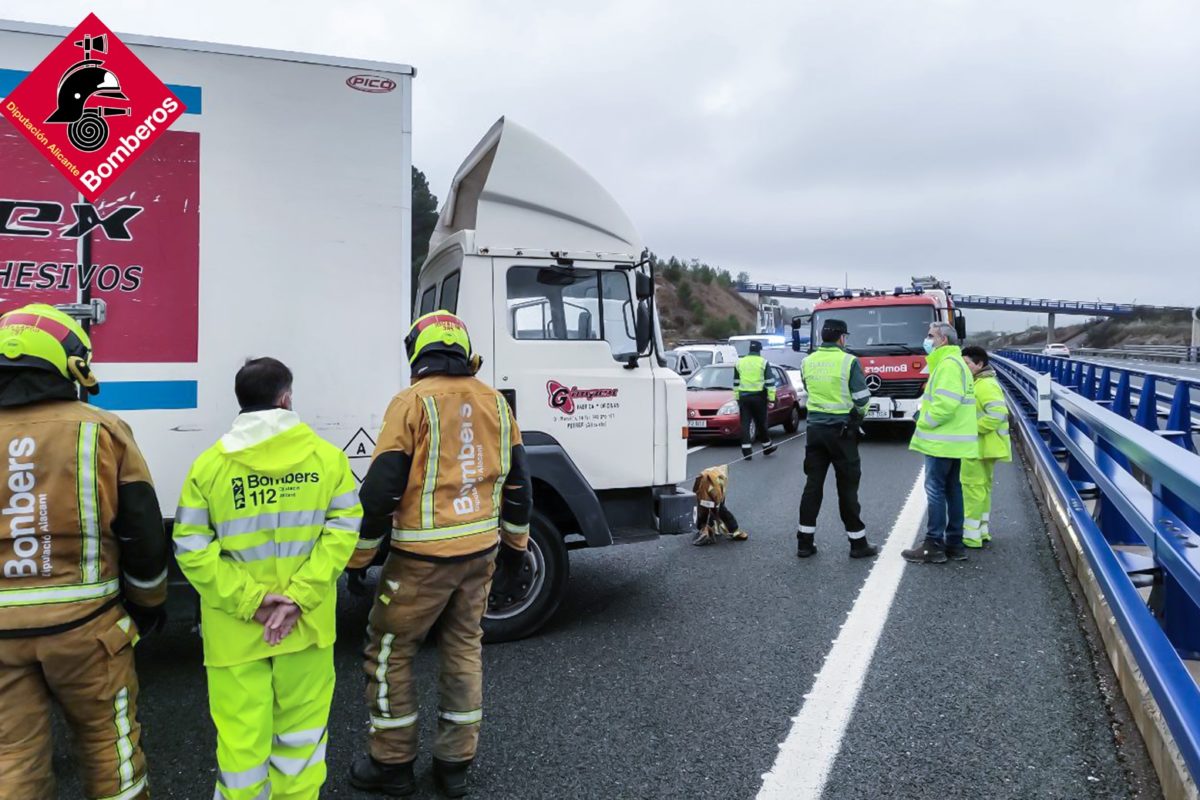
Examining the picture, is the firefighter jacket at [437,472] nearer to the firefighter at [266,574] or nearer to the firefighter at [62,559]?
the firefighter at [266,574]

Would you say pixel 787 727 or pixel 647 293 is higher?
pixel 647 293

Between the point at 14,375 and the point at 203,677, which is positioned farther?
the point at 203,677

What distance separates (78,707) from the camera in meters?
2.51

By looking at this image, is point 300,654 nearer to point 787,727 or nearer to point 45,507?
point 45,507

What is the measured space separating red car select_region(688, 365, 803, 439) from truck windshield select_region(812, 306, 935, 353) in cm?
181

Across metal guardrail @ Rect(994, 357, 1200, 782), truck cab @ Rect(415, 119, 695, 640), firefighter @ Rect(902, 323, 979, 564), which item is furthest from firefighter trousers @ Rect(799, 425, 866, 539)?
truck cab @ Rect(415, 119, 695, 640)

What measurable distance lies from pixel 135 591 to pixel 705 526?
5106mm

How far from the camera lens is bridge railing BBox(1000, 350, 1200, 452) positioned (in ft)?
17.8

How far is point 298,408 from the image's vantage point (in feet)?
13.7

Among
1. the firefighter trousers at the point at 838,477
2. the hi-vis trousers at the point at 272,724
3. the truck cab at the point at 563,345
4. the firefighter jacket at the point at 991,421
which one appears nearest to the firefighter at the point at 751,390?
the firefighter jacket at the point at 991,421

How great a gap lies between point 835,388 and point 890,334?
8990 millimetres

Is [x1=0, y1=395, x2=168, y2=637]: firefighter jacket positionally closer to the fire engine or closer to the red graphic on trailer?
the red graphic on trailer

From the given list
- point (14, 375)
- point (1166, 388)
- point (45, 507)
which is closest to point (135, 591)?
point (45, 507)

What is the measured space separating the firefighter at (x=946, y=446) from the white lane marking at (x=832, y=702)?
1.47 feet
